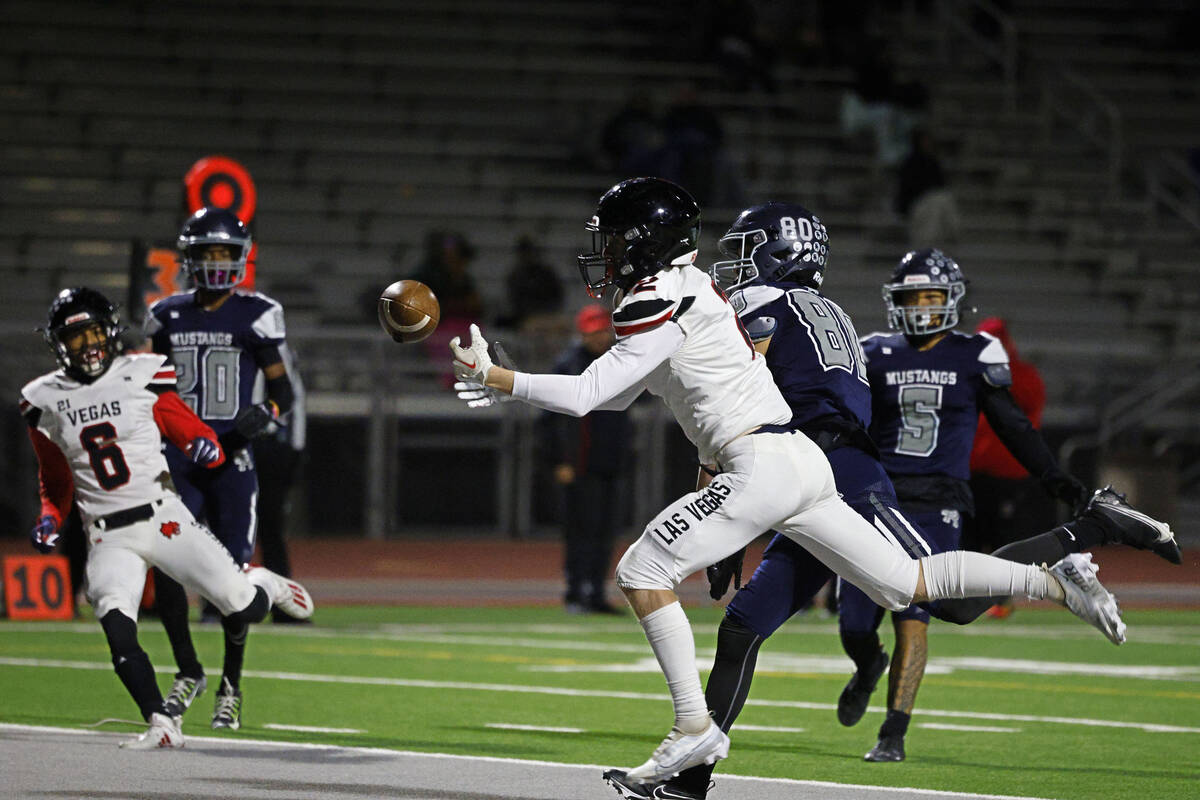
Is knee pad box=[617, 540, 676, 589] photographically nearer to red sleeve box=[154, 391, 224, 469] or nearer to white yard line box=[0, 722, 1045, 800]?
white yard line box=[0, 722, 1045, 800]

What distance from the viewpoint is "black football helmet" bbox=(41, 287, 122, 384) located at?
731 centimetres

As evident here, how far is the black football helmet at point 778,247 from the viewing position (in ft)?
21.7

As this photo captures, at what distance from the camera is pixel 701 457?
5.99 m

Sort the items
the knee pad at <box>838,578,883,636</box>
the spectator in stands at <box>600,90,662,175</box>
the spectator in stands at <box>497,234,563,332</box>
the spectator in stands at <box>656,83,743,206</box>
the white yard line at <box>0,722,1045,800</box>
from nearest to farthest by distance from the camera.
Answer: the white yard line at <box>0,722,1045,800</box>
the knee pad at <box>838,578,883,636</box>
the spectator in stands at <box>497,234,563,332</box>
the spectator in stands at <box>656,83,743,206</box>
the spectator in stands at <box>600,90,662,175</box>

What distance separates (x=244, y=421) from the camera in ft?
26.3

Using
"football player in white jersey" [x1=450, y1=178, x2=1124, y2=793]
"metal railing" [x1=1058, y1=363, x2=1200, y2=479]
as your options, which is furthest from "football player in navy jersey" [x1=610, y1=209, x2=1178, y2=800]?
"metal railing" [x1=1058, y1=363, x2=1200, y2=479]

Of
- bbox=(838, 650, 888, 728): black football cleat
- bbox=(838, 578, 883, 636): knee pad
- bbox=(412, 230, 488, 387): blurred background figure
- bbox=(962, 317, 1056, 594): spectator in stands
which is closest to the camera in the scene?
bbox=(838, 578, 883, 636): knee pad

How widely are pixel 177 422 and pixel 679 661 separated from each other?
9.14 ft

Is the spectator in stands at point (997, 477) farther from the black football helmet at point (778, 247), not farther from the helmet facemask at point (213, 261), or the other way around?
the black football helmet at point (778, 247)

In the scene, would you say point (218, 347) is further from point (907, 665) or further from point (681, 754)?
point (681, 754)

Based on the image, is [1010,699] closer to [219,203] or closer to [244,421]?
[244,421]

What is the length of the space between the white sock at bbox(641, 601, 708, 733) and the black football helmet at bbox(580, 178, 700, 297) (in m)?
0.99

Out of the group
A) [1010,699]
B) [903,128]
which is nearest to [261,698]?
[1010,699]

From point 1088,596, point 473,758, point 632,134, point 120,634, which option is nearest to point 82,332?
point 120,634
